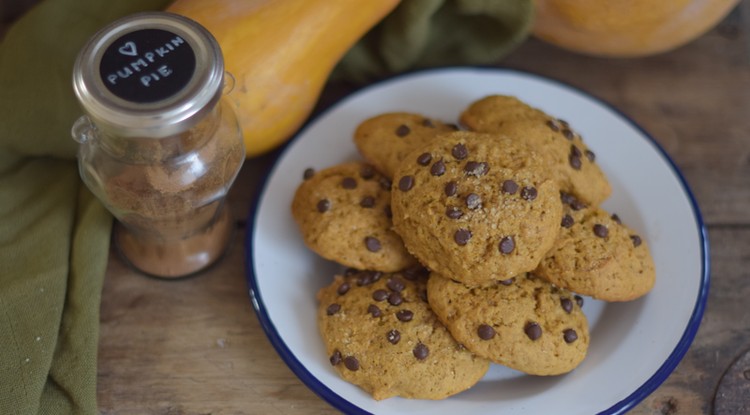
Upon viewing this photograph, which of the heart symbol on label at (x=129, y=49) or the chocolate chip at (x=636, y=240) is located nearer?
the heart symbol on label at (x=129, y=49)

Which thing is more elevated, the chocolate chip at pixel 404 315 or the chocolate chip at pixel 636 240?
the chocolate chip at pixel 636 240

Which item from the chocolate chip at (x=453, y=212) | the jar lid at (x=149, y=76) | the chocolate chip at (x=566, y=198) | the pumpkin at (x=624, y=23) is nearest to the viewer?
the jar lid at (x=149, y=76)

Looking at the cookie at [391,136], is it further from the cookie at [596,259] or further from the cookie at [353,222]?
the cookie at [596,259]


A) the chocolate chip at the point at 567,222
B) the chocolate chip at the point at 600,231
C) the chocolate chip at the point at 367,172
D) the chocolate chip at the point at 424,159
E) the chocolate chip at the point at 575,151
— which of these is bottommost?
the chocolate chip at the point at 367,172

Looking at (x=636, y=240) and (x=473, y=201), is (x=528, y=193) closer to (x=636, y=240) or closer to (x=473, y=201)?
(x=473, y=201)

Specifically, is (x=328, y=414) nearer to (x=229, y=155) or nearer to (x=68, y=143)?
(x=229, y=155)

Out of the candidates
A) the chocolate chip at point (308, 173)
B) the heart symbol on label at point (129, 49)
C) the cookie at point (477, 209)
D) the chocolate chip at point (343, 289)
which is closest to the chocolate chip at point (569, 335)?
the cookie at point (477, 209)

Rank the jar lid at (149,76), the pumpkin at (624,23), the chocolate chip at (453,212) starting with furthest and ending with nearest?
the pumpkin at (624,23) → the chocolate chip at (453,212) → the jar lid at (149,76)
